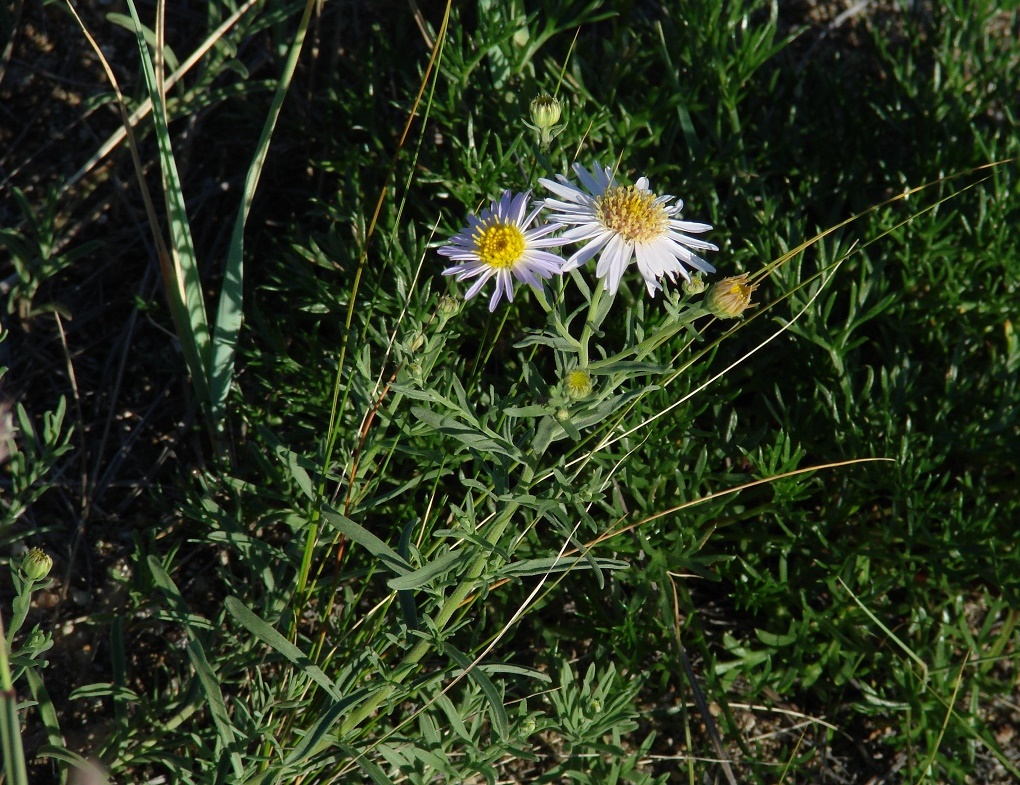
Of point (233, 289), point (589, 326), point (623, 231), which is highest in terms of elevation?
point (233, 289)

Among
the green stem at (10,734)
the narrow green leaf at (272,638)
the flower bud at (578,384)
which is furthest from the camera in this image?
the narrow green leaf at (272,638)

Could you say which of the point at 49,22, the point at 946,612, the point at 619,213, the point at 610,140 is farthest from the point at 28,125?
the point at 946,612

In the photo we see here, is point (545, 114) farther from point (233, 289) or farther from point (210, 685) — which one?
point (210, 685)

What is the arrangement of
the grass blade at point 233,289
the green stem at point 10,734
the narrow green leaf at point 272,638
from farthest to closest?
the grass blade at point 233,289 → the narrow green leaf at point 272,638 → the green stem at point 10,734

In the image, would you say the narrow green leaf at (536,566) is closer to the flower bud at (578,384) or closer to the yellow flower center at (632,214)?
the flower bud at (578,384)

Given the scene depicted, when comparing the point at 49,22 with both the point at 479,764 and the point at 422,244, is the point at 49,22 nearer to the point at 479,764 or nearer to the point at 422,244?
the point at 422,244

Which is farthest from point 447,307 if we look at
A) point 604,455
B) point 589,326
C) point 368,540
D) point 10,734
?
point 10,734

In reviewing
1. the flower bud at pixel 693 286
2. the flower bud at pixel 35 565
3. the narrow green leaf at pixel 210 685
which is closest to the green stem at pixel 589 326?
the flower bud at pixel 693 286
